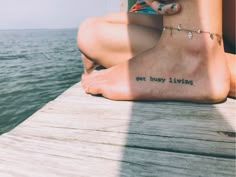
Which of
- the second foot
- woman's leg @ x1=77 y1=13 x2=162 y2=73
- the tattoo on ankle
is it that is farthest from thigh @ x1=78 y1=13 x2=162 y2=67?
the tattoo on ankle

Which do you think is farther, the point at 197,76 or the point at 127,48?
the point at 127,48

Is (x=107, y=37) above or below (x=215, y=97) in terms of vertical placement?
above

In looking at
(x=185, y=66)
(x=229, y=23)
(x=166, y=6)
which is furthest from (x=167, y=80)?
(x=229, y=23)

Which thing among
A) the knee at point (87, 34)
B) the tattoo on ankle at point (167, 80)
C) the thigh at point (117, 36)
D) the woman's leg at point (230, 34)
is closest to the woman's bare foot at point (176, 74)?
the tattoo on ankle at point (167, 80)

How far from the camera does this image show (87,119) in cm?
121

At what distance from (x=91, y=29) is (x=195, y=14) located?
2.43 feet

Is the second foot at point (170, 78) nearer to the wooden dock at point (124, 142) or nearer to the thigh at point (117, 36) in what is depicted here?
the wooden dock at point (124, 142)

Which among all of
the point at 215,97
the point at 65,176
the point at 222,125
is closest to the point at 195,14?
the point at 215,97

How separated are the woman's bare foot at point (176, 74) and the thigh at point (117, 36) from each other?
0.24m

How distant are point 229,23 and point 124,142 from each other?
114cm

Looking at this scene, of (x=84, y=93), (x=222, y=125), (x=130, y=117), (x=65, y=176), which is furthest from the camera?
(x=84, y=93)

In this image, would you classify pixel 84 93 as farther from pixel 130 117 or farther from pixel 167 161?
pixel 167 161

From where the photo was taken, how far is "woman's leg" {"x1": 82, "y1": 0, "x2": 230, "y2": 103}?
1.34m

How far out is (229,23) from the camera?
163 centimetres
